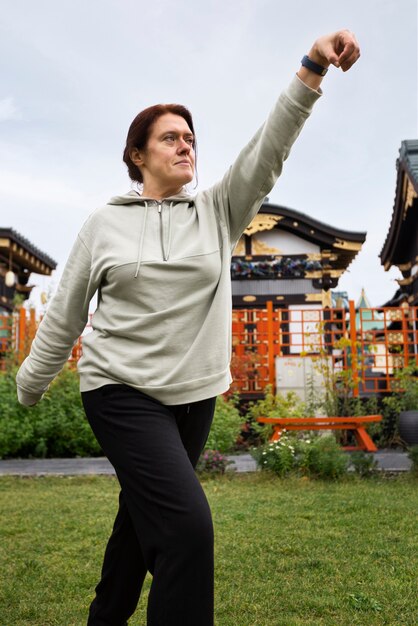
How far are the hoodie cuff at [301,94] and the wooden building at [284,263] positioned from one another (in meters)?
14.3

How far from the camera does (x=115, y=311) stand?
207 centimetres

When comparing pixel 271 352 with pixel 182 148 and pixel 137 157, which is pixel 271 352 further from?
pixel 182 148

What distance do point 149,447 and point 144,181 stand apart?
0.99 m

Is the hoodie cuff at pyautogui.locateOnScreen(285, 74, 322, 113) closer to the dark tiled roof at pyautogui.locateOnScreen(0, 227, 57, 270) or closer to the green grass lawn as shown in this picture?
the green grass lawn

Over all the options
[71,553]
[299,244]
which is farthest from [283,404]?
[299,244]

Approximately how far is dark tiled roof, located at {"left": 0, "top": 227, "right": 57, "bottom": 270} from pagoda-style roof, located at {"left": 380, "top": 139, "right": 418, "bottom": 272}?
9.34 meters

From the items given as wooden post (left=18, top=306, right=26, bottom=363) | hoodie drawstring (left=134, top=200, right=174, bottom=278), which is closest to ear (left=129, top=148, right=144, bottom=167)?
hoodie drawstring (left=134, top=200, right=174, bottom=278)

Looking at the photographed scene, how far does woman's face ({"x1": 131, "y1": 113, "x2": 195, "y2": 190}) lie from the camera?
7.40 feet

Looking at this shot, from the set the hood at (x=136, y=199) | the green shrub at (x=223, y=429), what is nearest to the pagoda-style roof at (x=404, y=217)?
the green shrub at (x=223, y=429)

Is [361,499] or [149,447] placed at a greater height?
[149,447]

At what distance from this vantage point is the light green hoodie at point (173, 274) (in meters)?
1.98

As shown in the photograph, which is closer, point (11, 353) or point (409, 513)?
point (409, 513)

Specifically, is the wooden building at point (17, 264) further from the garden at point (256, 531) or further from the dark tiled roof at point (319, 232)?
the garden at point (256, 531)

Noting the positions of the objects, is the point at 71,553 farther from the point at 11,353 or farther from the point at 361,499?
the point at 11,353
